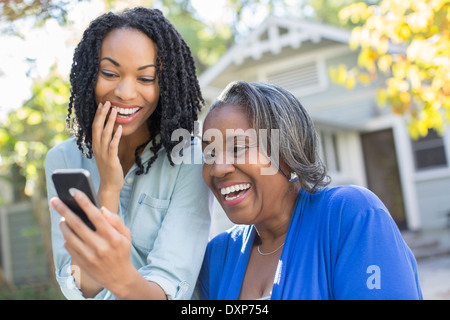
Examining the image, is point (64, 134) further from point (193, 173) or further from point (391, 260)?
point (391, 260)

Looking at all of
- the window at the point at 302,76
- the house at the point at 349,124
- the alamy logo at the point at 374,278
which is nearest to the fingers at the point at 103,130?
the alamy logo at the point at 374,278

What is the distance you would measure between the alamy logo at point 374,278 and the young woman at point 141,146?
755 mm

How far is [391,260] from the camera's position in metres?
1.82

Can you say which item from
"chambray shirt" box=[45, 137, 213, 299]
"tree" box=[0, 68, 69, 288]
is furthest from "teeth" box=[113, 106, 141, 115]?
"tree" box=[0, 68, 69, 288]

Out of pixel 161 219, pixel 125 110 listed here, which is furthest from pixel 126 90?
pixel 161 219

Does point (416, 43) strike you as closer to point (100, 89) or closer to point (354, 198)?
point (354, 198)

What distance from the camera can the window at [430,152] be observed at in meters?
12.5

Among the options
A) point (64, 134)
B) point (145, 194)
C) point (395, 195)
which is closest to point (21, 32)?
point (145, 194)

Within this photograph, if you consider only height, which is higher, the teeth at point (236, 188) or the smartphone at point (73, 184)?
the smartphone at point (73, 184)

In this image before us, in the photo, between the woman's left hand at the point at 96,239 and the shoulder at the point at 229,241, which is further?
the shoulder at the point at 229,241

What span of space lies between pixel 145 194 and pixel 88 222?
103 centimetres

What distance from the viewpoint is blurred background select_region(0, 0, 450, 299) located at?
5176mm

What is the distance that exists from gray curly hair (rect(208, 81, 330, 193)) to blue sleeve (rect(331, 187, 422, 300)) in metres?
0.30

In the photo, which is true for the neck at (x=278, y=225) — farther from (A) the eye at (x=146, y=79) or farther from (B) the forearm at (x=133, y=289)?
(A) the eye at (x=146, y=79)
